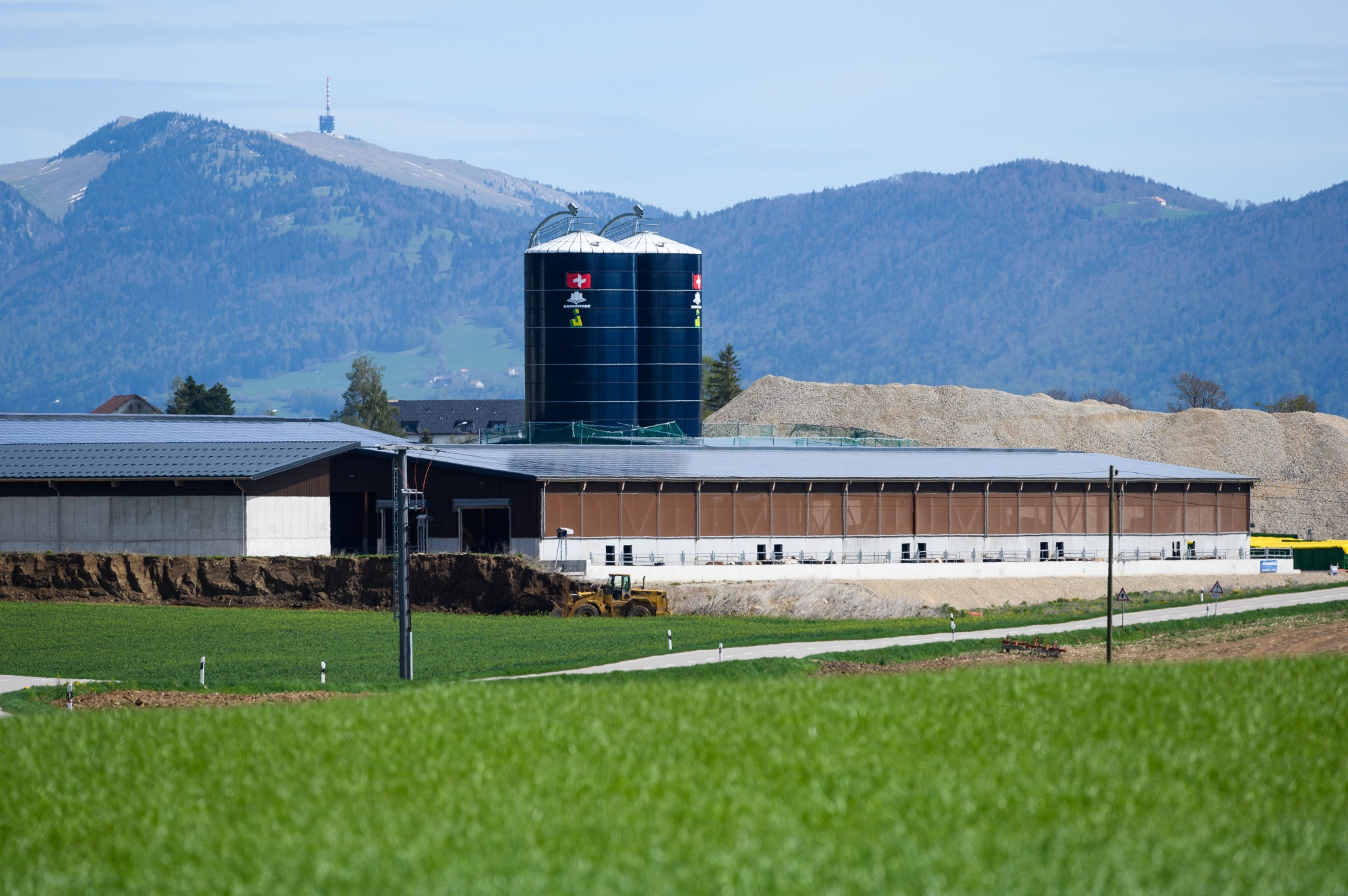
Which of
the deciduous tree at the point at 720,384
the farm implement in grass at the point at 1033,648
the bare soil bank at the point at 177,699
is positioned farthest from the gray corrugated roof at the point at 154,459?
the deciduous tree at the point at 720,384

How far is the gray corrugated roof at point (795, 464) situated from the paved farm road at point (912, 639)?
16.3 m

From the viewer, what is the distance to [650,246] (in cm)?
7788

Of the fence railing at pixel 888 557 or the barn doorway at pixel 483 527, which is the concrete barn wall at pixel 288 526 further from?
the fence railing at pixel 888 557

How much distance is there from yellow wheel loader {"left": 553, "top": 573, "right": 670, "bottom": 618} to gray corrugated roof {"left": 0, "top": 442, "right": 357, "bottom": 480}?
15.2 metres

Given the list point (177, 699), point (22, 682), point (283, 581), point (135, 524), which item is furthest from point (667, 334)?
point (177, 699)

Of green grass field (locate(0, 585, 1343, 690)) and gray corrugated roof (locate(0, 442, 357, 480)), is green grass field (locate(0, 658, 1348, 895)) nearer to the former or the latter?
green grass field (locate(0, 585, 1343, 690))

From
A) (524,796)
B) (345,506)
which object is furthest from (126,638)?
(524,796)

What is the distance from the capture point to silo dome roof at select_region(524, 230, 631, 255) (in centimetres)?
7644

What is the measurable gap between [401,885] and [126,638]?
104 ft

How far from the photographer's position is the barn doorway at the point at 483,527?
62.4 metres

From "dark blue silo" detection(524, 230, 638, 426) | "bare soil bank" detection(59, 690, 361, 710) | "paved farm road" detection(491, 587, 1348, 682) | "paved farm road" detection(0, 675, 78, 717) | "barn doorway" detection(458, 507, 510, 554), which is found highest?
"dark blue silo" detection(524, 230, 638, 426)

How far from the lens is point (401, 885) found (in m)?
11.8

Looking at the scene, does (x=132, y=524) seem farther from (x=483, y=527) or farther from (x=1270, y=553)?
(x=1270, y=553)

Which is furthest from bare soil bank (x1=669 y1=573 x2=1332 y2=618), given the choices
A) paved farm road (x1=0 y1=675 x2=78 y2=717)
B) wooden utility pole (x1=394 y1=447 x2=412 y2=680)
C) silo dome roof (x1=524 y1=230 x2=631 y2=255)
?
paved farm road (x1=0 y1=675 x2=78 y2=717)
